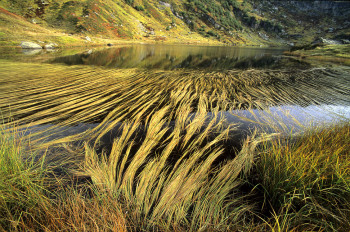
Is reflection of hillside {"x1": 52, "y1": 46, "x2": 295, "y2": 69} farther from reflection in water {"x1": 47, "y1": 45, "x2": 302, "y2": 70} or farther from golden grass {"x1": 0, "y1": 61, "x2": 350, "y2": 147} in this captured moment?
golden grass {"x1": 0, "y1": 61, "x2": 350, "y2": 147}

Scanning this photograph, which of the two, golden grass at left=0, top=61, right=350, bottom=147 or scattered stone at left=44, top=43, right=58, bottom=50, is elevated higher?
scattered stone at left=44, top=43, right=58, bottom=50

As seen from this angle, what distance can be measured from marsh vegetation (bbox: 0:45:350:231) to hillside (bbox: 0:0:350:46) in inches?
1362

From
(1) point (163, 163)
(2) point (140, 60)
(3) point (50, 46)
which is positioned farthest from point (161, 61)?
(3) point (50, 46)

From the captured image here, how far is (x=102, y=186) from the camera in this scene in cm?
229

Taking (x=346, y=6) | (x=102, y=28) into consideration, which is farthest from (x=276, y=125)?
(x=346, y=6)

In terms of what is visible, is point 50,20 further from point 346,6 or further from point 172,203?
point 346,6

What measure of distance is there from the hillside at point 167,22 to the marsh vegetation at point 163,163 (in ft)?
113

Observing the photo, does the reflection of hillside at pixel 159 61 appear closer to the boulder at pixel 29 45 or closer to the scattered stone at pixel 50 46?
the scattered stone at pixel 50 46

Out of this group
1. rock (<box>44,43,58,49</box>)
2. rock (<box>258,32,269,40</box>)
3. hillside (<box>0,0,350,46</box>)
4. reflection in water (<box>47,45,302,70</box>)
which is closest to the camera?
reflection in water (<box>47,45,302,70</box>)

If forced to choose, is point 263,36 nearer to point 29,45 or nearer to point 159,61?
point 159,61

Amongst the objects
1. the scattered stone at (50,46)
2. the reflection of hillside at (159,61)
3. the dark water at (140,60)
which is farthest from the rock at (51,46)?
the reflection of hillside at (159,61)

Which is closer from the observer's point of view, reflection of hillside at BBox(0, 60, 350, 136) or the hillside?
reflection of hillside at BBox(0, 60, 350, 136)

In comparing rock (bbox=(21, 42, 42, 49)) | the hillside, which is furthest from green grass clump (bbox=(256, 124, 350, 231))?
the hillside

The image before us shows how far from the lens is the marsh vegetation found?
68.2 inches
